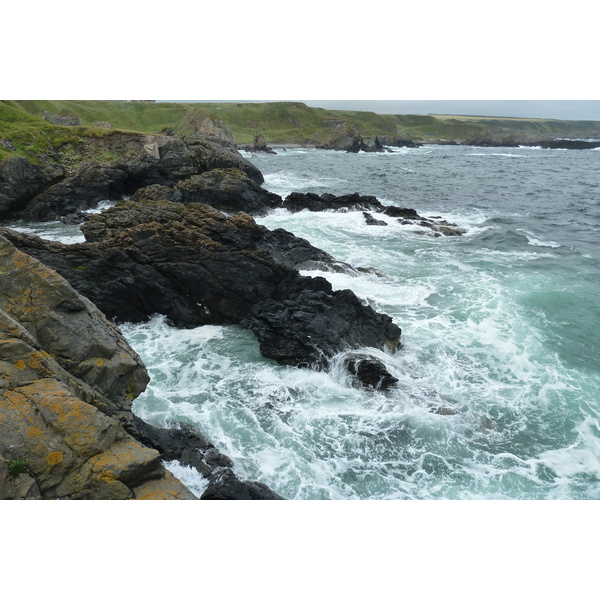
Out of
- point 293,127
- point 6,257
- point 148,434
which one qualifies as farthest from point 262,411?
point 293,127

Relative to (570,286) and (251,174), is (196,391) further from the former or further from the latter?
(251,174)

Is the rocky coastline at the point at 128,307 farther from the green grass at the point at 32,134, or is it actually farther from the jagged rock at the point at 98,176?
the green grass at the point at 32,134

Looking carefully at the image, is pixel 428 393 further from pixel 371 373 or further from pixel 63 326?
pixel 63 326

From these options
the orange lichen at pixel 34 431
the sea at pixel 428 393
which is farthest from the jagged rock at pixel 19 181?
the orange lichen at pixel 34 431

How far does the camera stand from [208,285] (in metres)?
19.7

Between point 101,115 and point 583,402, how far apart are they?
111765mm

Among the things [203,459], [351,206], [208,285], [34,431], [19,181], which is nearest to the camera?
[34,431]

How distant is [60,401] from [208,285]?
12.9m

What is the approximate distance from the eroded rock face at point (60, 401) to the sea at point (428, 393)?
272 centimetres

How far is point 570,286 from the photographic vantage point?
24266 mm

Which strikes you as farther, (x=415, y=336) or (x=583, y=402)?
(x=415, y=336)

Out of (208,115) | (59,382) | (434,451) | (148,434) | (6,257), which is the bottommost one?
(434,451)

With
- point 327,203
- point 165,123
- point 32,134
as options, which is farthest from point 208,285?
point 165,123

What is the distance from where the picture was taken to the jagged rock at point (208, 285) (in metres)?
17.3
